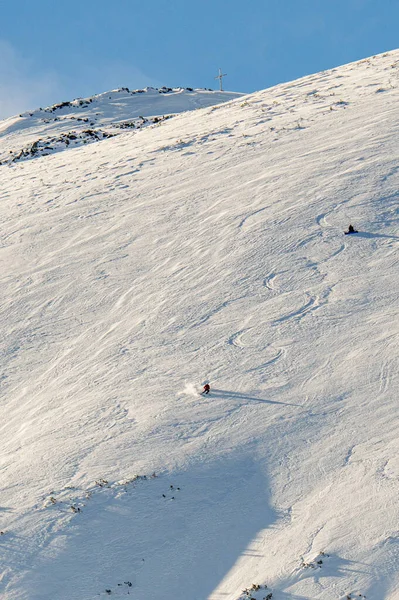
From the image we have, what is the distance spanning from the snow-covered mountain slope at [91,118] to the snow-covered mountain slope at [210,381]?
13.3 meters

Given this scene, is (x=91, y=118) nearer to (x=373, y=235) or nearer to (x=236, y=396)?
(x=373, y=235)

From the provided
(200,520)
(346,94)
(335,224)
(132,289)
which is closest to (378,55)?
(346,94)

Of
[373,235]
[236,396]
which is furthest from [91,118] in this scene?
[236,396]

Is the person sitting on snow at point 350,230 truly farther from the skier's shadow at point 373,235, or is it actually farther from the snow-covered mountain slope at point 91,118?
the snow-covered mountain slope at point 91,118

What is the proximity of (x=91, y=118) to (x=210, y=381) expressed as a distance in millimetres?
30449

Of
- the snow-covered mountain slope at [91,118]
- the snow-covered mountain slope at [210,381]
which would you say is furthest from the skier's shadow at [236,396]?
the snow-covered mountain slope at [91,118]

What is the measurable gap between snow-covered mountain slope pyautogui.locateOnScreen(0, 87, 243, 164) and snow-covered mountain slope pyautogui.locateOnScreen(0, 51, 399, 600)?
1332 centimetres

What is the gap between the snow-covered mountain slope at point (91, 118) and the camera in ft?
105

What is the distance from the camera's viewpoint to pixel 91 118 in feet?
125

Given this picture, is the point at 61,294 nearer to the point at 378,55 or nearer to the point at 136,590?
the point at 136,590

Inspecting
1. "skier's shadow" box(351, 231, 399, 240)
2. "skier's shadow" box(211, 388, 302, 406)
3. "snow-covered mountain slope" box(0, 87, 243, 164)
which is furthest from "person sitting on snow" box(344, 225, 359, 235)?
"snow-covered mountain slope" box(0, 87, 243, 164)

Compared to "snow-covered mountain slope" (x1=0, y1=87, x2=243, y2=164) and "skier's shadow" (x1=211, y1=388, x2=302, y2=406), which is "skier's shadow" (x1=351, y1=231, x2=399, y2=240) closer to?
"skier's shadow" (x1=211, y1=388, x2=302, y2=406)

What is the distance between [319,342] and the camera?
35.0ft

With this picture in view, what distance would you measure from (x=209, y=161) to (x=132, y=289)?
7.44 m
